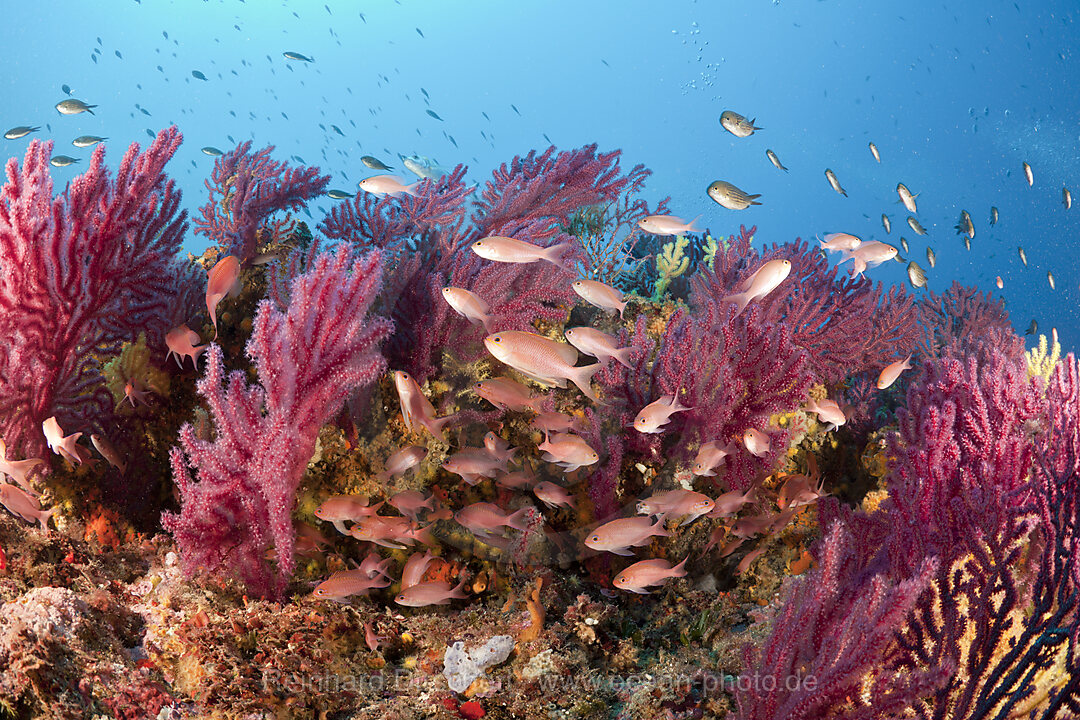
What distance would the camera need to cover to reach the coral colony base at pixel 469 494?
2209 millimetres

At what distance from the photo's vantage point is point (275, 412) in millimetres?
2682

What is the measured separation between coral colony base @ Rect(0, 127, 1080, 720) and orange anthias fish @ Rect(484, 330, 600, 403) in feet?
0.05

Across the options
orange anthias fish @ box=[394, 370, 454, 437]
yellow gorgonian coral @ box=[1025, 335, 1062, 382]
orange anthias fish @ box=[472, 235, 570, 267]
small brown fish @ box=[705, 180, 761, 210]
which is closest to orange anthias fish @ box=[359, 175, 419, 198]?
orange anthias fish @ box=[472, 235, 570, 267]

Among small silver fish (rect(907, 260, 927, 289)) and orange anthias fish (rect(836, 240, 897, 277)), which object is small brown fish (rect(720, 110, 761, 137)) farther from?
small silver fish (rect(907, 260, 927, 289))

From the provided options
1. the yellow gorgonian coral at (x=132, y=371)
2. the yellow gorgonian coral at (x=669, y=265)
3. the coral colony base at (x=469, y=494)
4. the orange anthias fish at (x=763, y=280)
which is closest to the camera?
the coral colony base at (x=469, y=494)

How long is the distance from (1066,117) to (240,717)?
109 meters

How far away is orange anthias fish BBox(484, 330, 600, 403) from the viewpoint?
117 inches

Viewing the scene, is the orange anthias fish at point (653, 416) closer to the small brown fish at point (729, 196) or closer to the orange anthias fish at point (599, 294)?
the orange anthias fish at point (599, 294)

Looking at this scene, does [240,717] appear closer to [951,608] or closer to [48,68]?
[951,608]

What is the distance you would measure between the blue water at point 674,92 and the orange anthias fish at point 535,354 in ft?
276

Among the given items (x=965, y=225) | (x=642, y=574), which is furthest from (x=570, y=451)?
(x=965, y=225)

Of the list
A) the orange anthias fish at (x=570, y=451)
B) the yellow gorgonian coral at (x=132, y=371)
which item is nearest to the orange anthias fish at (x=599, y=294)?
the orange anthias fish at (x=570, y=451)

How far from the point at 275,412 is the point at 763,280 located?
3.02m

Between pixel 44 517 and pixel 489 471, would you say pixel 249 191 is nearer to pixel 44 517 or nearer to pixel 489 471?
pixel 44 517
